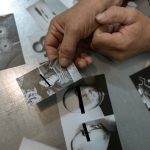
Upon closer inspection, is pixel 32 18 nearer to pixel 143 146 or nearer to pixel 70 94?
pixel 70 94

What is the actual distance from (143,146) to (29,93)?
0.28 meters

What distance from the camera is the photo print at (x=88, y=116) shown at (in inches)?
22.5

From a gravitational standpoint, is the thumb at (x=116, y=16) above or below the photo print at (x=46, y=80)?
above

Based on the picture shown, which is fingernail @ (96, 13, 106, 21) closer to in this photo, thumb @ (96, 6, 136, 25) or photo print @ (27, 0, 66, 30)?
thumb @ (96, 6, 136, 25)

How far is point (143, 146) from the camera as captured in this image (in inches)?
22.4

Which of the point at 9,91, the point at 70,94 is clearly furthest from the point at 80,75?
the point at 9,91

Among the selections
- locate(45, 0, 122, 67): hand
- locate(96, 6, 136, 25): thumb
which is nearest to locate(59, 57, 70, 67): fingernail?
locate(45, 0, 122, 67): hand

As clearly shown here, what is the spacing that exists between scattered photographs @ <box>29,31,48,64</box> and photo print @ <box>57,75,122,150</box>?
116mm

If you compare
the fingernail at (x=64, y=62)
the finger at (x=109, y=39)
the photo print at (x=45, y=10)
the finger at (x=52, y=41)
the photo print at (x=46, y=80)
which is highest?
the photo print at (x=45, y=10)

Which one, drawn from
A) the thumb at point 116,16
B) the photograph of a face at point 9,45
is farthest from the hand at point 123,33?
the photograph of a face at point 9,45

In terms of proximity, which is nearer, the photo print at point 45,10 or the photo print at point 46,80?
the photo print at point 46,80

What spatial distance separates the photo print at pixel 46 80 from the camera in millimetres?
601

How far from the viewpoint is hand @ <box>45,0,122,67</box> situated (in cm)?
60

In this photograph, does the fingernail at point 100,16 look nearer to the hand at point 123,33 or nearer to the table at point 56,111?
the hand at point 123,33
